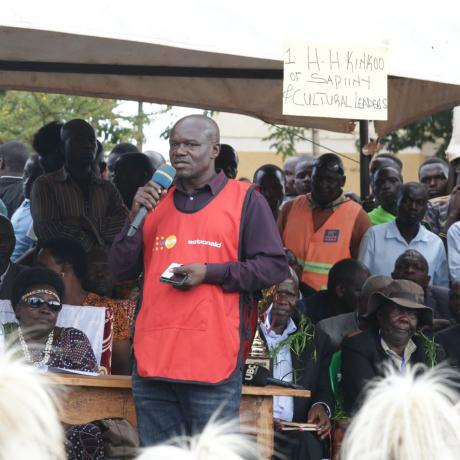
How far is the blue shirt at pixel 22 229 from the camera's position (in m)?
9.02

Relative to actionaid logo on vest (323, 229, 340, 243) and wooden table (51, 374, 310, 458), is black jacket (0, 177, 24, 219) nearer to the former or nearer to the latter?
actionaid logo on vest (323, 229, 340, 243)

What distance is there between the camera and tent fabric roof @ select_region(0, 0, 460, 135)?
553 cm

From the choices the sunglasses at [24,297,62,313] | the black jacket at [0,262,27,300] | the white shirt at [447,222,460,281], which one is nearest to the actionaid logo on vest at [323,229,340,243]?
the white shirt at [447,222,460,281]

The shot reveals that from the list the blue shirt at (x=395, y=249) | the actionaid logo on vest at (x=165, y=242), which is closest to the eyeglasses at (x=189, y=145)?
the actionaid logo on vest at (x=165, y=242)

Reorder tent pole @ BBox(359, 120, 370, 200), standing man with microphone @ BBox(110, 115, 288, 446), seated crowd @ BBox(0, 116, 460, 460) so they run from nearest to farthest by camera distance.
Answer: standing man with microphone @ BBox(110, 115, 288, 446)
seated crowd @ BBox(0, 116, 460, 460)
tent pole @ BBox(359, 120, 370, 200)

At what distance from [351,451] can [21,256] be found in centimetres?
621

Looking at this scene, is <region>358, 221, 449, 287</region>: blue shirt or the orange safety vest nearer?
<region>358, 221, 449, 287</region>: blue shirt

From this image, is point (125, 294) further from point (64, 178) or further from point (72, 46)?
point (72, 46)

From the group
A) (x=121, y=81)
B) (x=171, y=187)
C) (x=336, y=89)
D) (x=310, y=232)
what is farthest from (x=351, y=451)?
(x=310, y=232)

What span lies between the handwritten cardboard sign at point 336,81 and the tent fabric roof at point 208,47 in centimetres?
7

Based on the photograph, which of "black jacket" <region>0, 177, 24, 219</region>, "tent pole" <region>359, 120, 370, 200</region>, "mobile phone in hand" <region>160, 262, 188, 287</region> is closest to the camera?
"mobile phone in hand" <region>160, 262, 188, 287</region>

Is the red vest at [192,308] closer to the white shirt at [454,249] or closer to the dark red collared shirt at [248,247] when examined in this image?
the dark red collared shirt at [248,247]

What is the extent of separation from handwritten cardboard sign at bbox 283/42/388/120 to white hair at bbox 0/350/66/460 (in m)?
3.40

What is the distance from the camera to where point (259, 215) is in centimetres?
543
